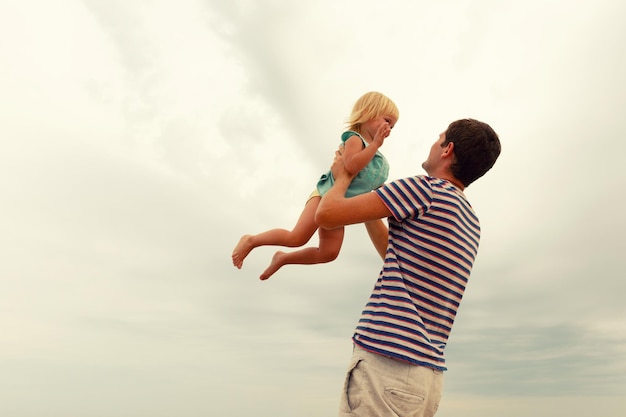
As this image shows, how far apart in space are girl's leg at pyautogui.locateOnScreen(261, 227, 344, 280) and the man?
1513 mm

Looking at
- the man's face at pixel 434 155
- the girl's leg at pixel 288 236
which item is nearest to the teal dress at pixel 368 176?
the girl's leg at pixel 288 236

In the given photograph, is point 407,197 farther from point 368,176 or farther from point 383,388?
point 368,176

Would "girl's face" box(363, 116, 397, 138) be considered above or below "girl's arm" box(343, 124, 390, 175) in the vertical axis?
above

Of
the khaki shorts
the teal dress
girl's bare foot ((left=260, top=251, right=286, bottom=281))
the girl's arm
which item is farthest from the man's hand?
girl's bare foot ((left=260, top=251, right=286, bottom=281))

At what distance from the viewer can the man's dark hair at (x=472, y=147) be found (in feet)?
13.5

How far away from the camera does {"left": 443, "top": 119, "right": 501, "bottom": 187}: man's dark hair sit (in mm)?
4109

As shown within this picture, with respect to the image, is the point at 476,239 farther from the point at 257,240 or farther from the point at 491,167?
the point at 257,240

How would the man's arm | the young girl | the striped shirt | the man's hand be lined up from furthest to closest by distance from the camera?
the young girl
the man's arm
the man's hand
the striped shirt

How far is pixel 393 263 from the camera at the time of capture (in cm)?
385

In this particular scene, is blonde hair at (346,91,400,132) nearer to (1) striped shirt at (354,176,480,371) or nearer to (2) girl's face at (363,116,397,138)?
(2) girl's face at (363,116,397,138)

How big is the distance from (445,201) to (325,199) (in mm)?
807

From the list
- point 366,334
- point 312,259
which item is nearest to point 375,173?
point 312,259

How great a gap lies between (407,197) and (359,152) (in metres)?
0.83

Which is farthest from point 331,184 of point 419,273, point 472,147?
point 419,273
